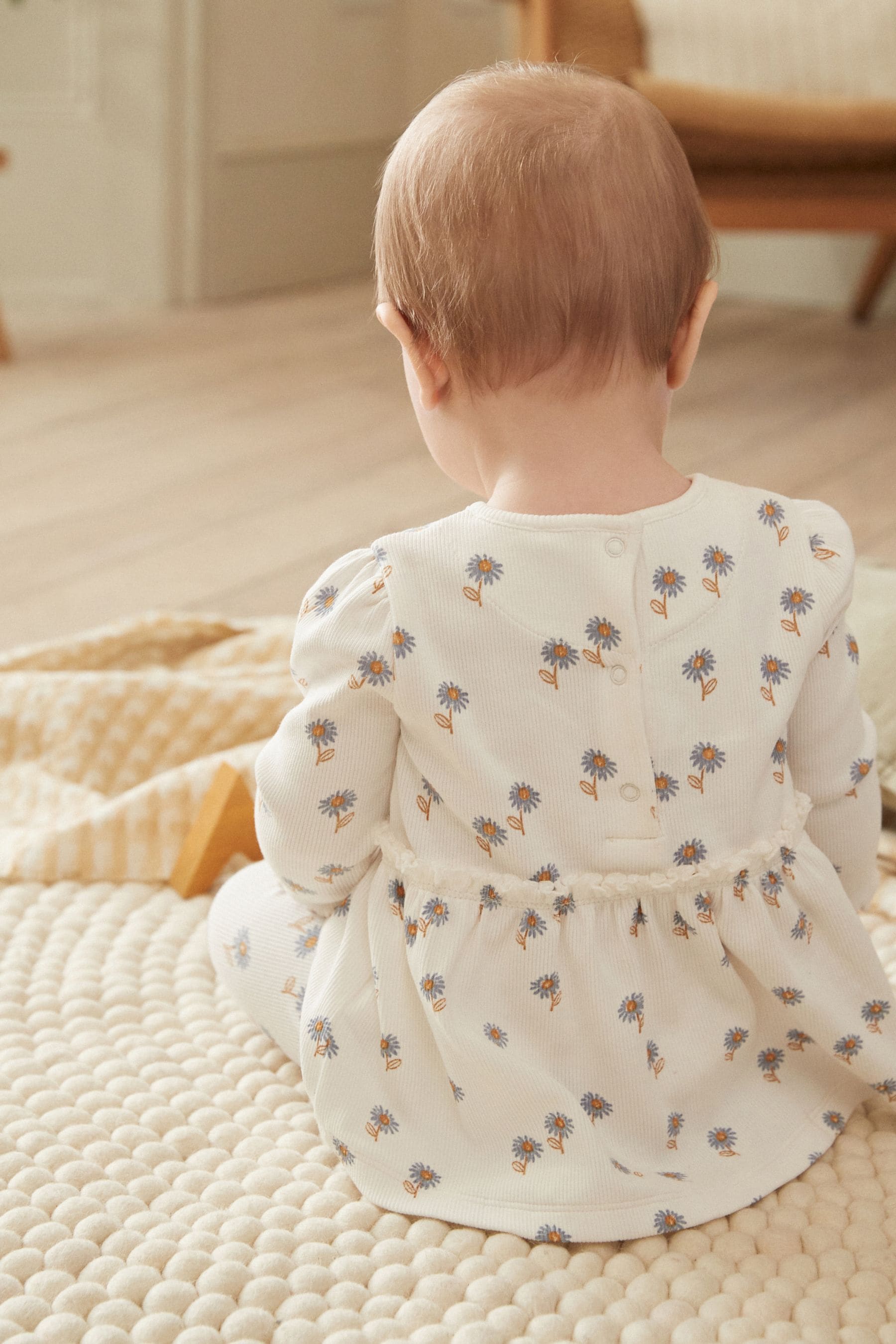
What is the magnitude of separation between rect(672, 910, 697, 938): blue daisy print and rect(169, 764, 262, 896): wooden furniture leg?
397 millimetres

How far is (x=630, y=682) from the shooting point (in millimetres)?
662

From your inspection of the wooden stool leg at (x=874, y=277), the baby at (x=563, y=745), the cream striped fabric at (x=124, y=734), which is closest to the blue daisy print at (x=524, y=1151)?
the baby at (x=563, y=745)

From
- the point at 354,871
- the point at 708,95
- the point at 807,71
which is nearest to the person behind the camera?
the point at 354,871

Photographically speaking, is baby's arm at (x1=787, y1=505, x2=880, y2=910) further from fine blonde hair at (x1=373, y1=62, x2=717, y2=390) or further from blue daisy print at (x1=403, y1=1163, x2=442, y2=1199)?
blue daisy print at (x1=403, y1=1163, x2=442, y2=1199)

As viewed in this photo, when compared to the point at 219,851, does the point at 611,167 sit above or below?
above

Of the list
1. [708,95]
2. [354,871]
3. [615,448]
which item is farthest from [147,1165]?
[708,95]

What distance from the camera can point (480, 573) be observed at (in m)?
0.66

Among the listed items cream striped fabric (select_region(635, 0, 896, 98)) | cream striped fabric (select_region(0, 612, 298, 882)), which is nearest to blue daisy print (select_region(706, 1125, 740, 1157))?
cream striped fabric (select_region(0, 612, 298, 882))

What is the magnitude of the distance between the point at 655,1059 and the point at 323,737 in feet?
0.76

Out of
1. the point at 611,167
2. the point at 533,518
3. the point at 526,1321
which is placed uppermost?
the point at 611,167

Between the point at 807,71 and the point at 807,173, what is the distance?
416mm

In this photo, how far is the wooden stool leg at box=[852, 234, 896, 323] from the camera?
2.85 m

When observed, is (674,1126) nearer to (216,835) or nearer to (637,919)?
(637,919)

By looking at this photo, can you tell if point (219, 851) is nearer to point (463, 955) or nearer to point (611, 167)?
point (463, 955)
